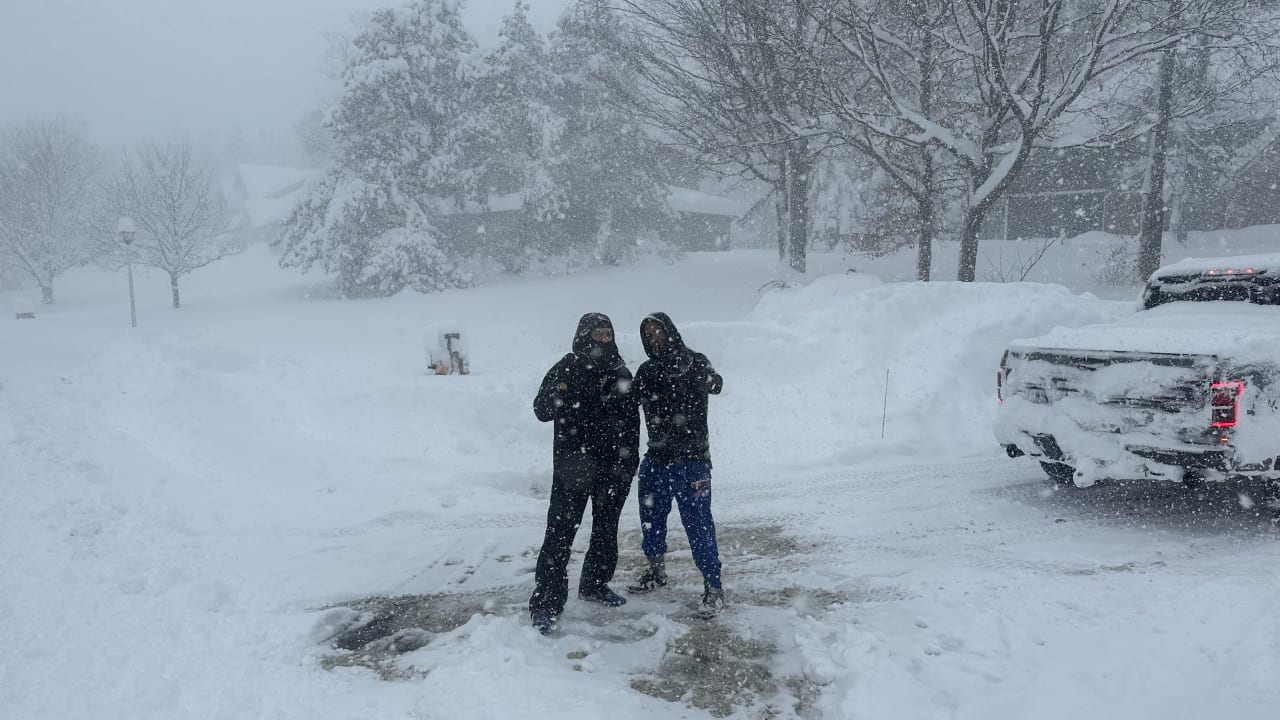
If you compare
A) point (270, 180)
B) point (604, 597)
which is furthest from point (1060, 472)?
point (270, 180)

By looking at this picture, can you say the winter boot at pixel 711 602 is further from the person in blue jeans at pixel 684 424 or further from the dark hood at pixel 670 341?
the dark hood at pixel 670 341

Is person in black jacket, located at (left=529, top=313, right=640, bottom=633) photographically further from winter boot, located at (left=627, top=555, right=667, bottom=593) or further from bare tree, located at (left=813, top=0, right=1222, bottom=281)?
bare tree, located at (left=813, top=0, right=1222, bottom=281)

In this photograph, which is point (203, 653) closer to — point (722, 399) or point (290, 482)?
point (290, 482)

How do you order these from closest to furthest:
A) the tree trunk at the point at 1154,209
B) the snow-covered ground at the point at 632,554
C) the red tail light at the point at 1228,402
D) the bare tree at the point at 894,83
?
the snow-covered ground at the point at 632,554 < the red tail light at the point at 1228,402 < the bare tree at the point at 894,83 < the tree trunk at the point at 1154,209

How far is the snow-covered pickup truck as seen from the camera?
5.15m

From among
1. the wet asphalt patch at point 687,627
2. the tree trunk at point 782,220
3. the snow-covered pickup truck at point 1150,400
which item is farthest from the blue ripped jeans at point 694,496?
the tree trunk at point 782,220

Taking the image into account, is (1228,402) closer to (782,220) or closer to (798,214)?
(798,214)

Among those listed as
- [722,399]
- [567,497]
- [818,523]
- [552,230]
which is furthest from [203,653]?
[552,230]

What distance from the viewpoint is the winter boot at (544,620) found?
427 cm

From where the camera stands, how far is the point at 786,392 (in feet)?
32.7

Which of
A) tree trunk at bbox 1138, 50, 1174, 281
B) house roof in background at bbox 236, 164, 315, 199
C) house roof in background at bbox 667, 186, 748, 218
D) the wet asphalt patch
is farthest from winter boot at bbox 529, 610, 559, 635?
house roof in background at bbox 236, 164, 315, 199

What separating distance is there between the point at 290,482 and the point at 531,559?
3.30 m

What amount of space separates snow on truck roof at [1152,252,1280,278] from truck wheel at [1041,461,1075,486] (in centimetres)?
242

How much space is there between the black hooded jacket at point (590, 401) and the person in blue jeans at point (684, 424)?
154 millimetres
